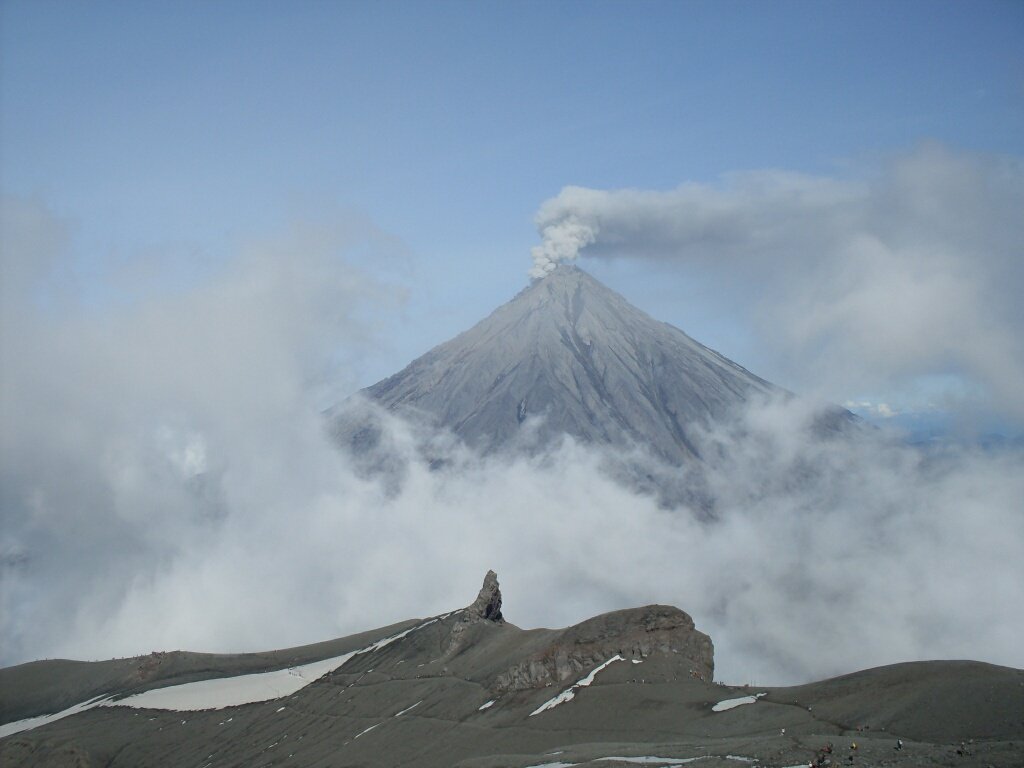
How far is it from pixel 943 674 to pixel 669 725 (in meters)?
16.7

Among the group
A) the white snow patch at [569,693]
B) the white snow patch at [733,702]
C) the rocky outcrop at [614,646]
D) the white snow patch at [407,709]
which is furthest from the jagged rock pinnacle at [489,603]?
the white snow patch at [733,702]

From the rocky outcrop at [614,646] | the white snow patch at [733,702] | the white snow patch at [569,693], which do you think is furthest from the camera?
the rocky outcrop at [614,646]

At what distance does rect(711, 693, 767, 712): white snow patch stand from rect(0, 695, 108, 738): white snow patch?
313ft

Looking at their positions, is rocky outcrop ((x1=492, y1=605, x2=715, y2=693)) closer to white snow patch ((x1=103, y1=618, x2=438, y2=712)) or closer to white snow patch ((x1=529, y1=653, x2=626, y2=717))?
white snow patch ((x1=529, y1=653, x2=626, y2=717))

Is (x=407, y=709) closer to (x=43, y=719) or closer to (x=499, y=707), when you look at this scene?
(x=499, y=707)

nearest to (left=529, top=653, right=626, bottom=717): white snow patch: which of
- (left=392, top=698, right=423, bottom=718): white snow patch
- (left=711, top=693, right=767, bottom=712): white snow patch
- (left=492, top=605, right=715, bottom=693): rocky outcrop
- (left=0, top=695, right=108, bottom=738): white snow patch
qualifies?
(left=492, top=605, right=715, bottom=693): rocky outcrop

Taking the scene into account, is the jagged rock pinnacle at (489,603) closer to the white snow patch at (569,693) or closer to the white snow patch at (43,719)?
the white snow patch at (569,693)

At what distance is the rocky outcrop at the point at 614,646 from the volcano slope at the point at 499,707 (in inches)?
6.0

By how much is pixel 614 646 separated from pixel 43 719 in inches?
3494

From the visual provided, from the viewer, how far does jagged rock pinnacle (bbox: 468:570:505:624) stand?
4277 inches

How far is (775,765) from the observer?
38.4 metres

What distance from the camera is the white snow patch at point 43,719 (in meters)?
120

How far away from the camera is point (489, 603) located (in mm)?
110250

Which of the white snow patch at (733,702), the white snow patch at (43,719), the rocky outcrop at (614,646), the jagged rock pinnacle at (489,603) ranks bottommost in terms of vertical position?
the white snow patch at (43,719)
